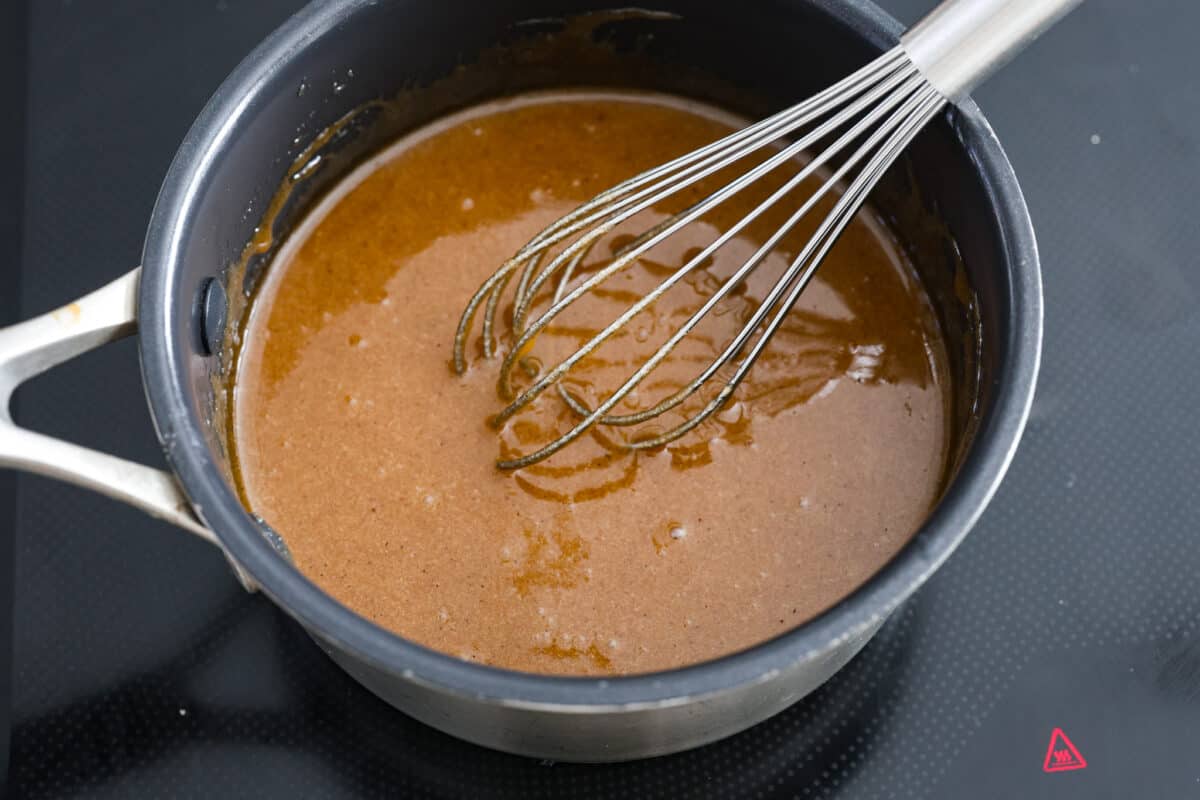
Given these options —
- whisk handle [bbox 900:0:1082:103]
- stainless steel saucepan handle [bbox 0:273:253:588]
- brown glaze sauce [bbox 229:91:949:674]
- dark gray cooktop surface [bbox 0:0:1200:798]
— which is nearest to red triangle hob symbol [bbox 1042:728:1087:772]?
dark gray cooktop surface [bbox 0:0:1200:798]

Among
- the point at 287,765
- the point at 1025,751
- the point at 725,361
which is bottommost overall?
the point at 287,765

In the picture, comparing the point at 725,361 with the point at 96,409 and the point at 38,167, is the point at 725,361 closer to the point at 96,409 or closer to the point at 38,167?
the point at 96,409

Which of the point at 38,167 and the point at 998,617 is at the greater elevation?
the point at 38,167

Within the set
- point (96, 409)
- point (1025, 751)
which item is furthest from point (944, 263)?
point (96, 409)

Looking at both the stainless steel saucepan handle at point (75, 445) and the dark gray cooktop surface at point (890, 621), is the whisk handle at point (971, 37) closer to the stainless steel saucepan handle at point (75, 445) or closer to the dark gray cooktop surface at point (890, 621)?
the dark gray cooktop surface at point (890, 621)

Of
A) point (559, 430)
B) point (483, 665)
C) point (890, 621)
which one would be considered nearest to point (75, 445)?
point (483, 665)

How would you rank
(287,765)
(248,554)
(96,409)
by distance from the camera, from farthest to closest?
(96,409), (287,765), (248,554)

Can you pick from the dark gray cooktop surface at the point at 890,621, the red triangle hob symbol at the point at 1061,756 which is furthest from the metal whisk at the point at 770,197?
the red triangle hob symbol at the point at 1061,756

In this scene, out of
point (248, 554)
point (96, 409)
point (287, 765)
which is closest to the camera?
point (248, 554)
